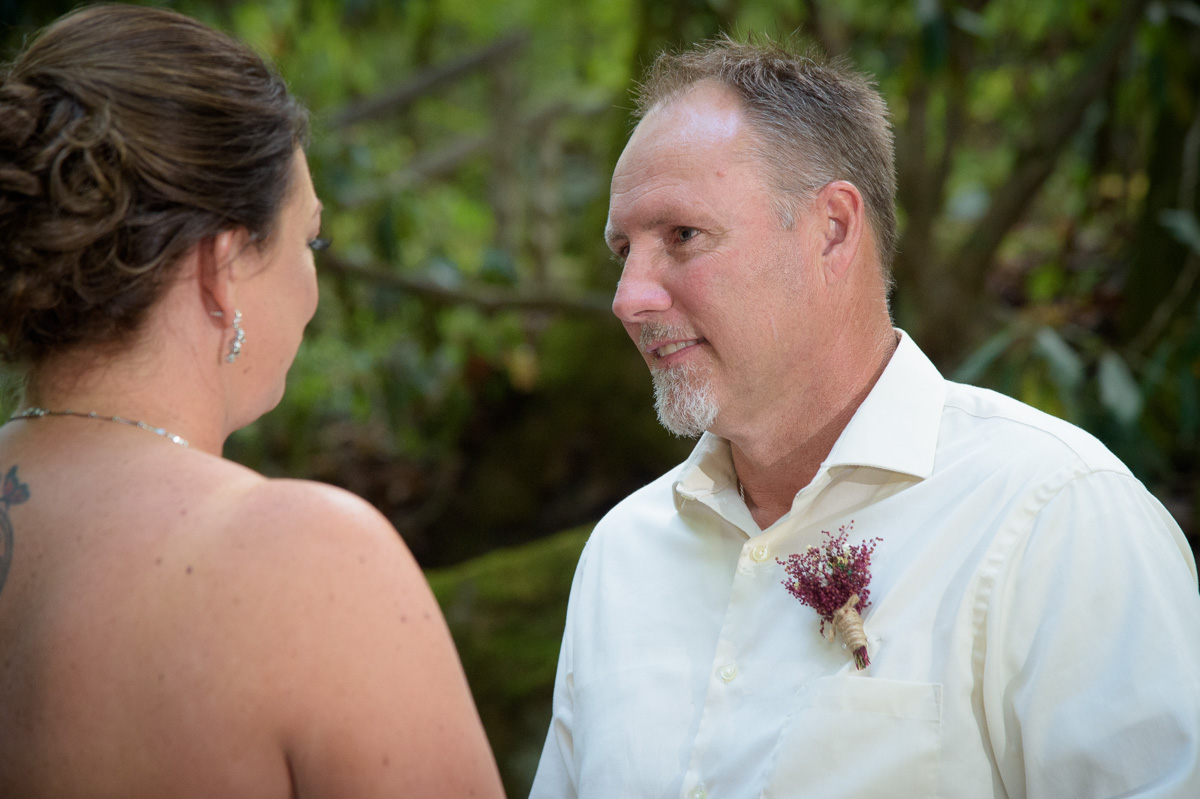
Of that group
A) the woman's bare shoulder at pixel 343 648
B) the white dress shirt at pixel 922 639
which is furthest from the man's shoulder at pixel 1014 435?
the woman's bare shoulder at pixel 343 648

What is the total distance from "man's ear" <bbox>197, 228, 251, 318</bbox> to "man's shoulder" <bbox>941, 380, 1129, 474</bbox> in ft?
3.82

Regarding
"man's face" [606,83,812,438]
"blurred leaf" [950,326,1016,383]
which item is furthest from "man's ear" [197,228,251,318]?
"blurred leaf" [950,326,1016,383]

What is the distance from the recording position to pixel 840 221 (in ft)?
6.44

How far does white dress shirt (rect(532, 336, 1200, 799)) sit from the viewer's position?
4.67 ft

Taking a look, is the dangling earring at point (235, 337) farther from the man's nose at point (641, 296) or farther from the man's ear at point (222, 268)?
the man's nose at point (641, 296)

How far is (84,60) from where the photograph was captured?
1221 mm

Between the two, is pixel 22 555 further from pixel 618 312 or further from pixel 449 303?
pixel 449 303

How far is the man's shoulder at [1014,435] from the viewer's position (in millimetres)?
1611

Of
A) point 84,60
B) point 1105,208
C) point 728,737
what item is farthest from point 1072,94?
point 84,60

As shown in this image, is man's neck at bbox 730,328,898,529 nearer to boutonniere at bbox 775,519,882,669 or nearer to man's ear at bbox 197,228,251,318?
boutonniere at bbox 775,519,882,669

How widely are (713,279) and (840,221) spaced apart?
28cm

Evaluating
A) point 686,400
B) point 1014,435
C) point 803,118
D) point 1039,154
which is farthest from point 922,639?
point 1039,154

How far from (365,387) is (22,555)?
4.33 metres

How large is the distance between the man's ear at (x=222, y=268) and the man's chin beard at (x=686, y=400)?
82cm
